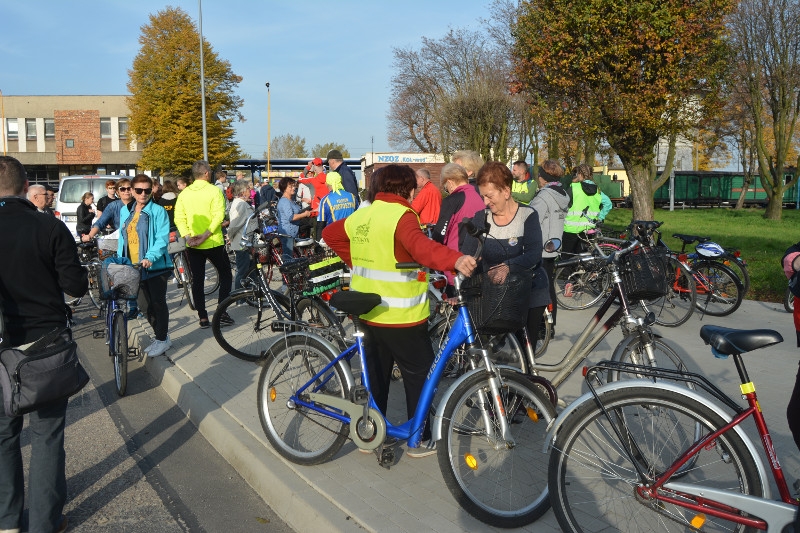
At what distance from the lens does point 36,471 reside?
3688 millimetres

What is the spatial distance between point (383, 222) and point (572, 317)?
242 inches

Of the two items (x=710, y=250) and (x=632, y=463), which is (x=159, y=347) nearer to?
(x=632, y=463)

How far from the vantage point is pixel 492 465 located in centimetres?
376

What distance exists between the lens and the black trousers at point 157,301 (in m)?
7.54

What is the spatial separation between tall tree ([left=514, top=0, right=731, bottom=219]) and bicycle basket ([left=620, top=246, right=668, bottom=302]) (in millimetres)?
13160

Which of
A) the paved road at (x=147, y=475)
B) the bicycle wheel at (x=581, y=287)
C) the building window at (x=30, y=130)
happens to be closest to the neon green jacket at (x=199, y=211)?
the paved road at (x=147, y=475)

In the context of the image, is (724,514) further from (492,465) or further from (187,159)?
(187,159)

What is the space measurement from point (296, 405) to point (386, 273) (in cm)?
109

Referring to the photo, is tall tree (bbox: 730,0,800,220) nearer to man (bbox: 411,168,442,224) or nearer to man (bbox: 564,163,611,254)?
man (bbox: 564,163,611,254)

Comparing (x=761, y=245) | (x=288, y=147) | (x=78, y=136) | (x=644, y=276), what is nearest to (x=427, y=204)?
(x=644, y=276)

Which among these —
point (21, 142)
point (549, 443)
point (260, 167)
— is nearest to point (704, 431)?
point (549, 443)

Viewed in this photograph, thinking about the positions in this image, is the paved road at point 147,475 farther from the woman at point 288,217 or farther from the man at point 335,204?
the woman at point 288,217

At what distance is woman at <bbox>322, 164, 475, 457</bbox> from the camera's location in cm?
409

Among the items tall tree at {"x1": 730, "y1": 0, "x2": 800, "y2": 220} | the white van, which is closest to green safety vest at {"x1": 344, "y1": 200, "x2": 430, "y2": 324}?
the white van
